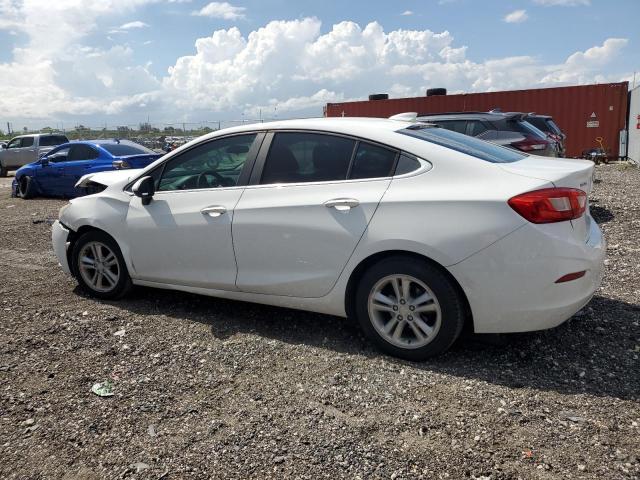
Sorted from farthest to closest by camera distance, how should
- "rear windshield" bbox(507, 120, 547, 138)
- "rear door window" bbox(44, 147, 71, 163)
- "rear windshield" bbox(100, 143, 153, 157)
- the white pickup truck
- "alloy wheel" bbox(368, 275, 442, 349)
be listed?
the white pickup truck → "rear door window" bbox(44, 147, 71, 163) → "rear windshield" bbox(100, 143, 153, 157) → "rear windshield" bbox(507, 120, 547, 138) → "alloy wheel" bbox(368, 275, 442, 349)

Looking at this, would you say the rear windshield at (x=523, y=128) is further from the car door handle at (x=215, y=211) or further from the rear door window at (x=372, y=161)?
the car door handle at (x=215, y=211)

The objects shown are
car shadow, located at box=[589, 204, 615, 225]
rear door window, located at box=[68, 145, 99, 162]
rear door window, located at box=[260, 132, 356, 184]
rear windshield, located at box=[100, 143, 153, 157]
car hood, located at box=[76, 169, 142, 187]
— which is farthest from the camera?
rear door window, located at box=[68, 145, 99, 162]

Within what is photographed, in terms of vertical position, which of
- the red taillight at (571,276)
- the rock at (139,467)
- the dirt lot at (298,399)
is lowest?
the rock at (139,467)

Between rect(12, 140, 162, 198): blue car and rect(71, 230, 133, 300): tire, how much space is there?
7.11 metres

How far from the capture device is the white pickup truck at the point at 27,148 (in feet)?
72.6

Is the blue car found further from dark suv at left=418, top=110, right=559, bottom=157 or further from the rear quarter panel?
the rear quarter panel

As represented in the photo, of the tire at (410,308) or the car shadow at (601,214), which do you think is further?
the car shadow at (601,214)

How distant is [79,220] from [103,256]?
40cm

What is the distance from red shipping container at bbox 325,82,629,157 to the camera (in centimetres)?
1992

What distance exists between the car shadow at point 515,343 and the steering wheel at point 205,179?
1104 mm

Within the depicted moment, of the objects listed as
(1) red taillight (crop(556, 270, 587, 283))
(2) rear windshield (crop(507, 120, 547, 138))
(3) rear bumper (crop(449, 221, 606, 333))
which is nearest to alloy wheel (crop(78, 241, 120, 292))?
(3) rear bumper (crop(449, 221, 606, 333))

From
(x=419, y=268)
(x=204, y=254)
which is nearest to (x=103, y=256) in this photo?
(x=204, y=254)

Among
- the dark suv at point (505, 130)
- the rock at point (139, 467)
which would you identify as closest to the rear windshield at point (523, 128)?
the dark suv at point (505, 130)

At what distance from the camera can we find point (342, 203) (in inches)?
140
